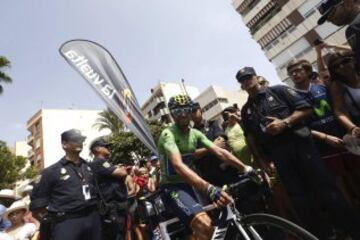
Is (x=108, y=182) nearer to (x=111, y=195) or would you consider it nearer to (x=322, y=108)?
(x=111, y=195)

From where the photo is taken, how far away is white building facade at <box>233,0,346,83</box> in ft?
108

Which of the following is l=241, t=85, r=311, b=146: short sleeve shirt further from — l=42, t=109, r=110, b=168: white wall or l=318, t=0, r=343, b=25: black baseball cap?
l=42, t=109, r=110, b=168: white wall

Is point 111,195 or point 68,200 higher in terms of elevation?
point 111,195

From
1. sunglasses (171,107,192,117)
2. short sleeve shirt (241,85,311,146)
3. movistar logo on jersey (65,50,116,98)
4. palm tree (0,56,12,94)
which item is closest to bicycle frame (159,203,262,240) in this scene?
sunglasses (171,107,192,117)

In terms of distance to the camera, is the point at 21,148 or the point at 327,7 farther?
the point at 21,148

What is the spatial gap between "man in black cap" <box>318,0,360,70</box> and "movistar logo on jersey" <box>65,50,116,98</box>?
527 cm

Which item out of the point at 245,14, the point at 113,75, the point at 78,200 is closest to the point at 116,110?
the point at 113,75

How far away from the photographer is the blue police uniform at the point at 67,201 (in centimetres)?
391

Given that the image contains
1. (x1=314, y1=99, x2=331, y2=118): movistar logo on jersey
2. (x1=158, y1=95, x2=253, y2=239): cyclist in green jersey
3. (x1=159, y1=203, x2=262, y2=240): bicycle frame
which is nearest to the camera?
(x1=159, y1=203, x2=262, y2=240): bicycle frame

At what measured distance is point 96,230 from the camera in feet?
13.8

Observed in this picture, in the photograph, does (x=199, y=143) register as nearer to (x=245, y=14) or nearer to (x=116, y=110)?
(x=116, y=110)

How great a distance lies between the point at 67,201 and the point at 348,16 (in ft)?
11.9

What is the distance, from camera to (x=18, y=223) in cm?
566

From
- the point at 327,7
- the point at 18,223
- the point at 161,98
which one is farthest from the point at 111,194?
the point at 161,98
